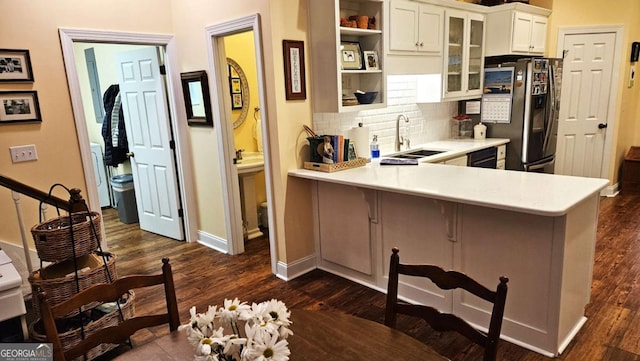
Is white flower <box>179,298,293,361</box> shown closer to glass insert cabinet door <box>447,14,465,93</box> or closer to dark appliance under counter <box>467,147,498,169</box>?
dark appliance under counter <box>467,147,498,169</box>

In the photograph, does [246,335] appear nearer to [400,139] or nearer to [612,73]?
[400,139]

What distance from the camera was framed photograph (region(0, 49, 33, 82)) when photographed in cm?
301

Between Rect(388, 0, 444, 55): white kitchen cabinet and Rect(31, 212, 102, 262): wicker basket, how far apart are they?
263 cm

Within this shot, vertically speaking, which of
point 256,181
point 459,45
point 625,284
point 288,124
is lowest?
point 625,284

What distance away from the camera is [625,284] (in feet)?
10.4

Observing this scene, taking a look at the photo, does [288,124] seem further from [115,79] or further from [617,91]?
[617,91]

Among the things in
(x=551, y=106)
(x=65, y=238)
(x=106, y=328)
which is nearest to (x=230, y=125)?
(x=65, y=238)

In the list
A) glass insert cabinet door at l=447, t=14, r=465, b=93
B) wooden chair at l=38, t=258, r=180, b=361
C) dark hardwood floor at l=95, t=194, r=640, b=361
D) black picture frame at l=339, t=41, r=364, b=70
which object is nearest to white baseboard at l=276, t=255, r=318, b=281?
dark hardwood floor at l=95, t=194, r=640, b=361

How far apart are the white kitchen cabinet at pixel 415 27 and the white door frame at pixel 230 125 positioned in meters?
1.17

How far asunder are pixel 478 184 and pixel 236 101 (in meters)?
2.88

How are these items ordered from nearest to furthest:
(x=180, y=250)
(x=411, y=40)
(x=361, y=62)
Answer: (x=361, y=62) → (x=411, y=40) → (x=180, y=250)

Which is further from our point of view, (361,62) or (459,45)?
(459,45)

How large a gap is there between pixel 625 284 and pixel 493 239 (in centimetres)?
A: 153

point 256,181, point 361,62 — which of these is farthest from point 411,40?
→ point 256,181
